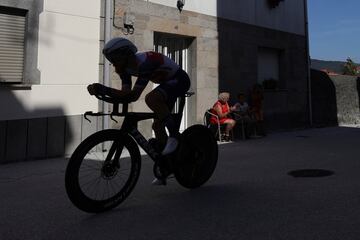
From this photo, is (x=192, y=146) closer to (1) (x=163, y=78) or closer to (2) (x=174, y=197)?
(2) (x=174, y=197)

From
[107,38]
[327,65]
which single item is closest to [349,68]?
[327,65]

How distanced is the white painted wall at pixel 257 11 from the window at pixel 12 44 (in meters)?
3.25

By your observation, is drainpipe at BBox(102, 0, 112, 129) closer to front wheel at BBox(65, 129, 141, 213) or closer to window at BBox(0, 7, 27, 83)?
window at BBox(0, 7, 27, 83)

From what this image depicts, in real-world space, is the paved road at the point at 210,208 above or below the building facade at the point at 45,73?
below

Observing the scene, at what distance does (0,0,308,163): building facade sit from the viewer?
727 cm

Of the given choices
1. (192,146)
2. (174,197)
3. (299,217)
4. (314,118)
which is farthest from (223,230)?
(314,118)

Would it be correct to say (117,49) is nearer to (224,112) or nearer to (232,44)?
(224,112)

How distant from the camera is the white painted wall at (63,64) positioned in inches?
291

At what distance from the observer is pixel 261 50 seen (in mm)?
12797

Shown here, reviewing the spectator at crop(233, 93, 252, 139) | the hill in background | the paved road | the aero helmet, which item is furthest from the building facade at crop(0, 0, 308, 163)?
the hill in background

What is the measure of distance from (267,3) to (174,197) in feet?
32.1

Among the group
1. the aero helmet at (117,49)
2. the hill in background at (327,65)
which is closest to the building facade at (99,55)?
the aero helmet at (117,49)

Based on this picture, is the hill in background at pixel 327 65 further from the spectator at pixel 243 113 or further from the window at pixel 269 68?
the spectator at pixel 243 113

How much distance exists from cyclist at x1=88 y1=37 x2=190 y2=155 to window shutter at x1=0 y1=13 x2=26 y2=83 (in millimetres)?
3900
